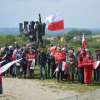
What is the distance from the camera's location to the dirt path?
774 inches

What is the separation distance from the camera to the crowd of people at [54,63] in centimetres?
2411

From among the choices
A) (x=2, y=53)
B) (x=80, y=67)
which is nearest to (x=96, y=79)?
(x=80, y=67)

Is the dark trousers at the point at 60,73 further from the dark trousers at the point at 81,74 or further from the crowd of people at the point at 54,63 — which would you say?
the dark trousers at the point at 81,74

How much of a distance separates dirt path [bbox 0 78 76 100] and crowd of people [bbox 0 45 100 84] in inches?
54.7

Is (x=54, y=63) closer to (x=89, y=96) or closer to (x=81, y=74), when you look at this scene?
(x=81, y=74)

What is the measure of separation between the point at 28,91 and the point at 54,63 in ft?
14.8

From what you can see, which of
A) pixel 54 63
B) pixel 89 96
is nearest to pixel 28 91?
pixel 89 96

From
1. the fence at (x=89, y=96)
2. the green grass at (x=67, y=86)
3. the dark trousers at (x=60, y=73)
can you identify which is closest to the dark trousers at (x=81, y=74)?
the green grass at (x=67, y=86)

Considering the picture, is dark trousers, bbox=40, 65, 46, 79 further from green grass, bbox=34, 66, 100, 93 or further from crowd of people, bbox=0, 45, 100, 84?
green grass, bbox=34, 66, 100, 93

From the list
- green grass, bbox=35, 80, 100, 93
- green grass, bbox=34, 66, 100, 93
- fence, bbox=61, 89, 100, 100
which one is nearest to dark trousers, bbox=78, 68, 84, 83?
green grass, bbox=34, 66, 100, 93

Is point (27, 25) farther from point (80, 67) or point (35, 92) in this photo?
point (35, 92)

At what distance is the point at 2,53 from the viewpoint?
26734 mm

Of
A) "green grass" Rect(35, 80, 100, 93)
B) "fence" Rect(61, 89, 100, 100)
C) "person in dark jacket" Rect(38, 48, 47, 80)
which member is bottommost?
"fence" Rect(61, 89, 100, 100)

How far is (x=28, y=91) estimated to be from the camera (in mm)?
21266
